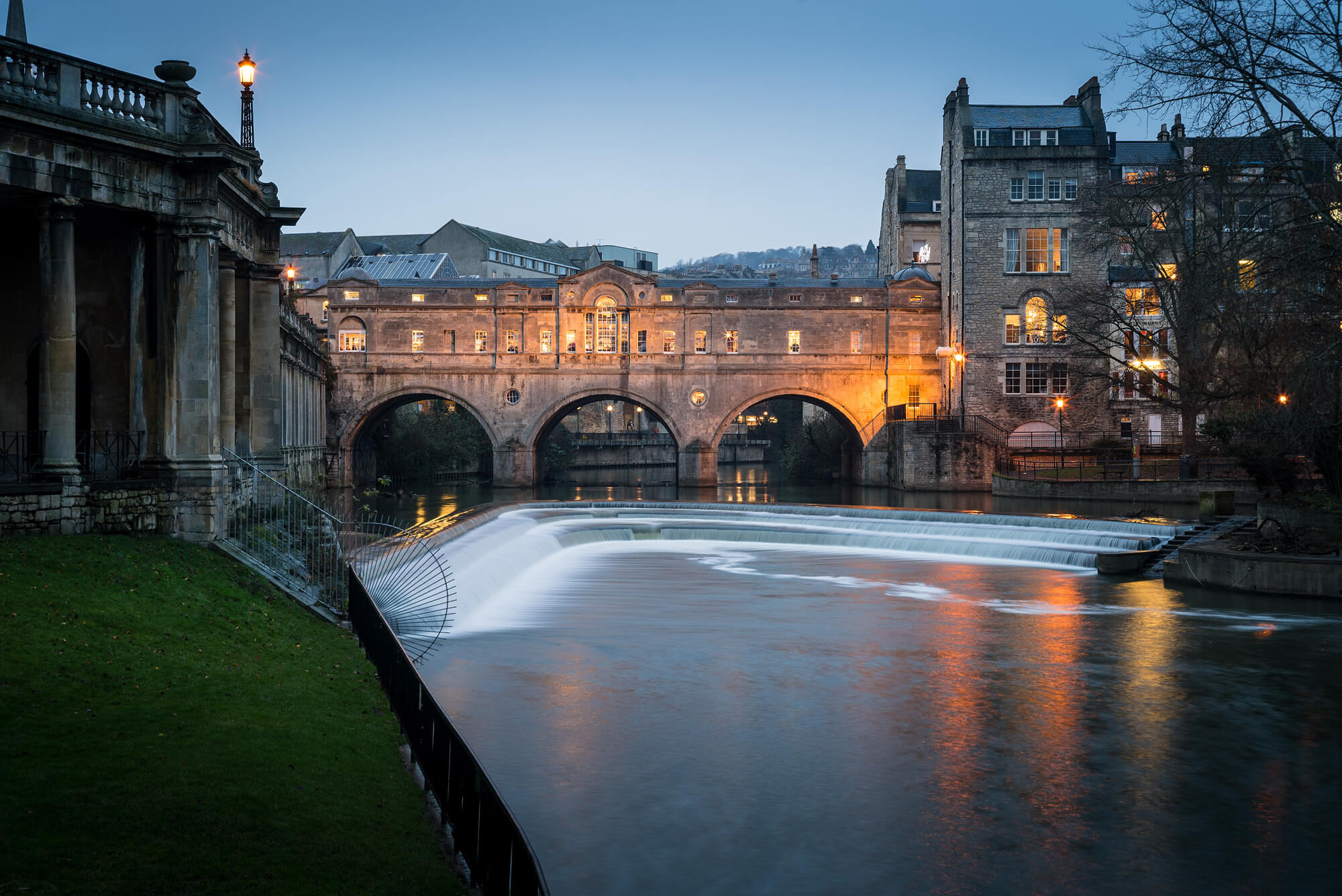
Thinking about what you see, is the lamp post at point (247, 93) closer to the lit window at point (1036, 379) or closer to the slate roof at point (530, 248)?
the lit window at point (1036, 379)

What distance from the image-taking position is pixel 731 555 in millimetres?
28078

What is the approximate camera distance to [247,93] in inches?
688

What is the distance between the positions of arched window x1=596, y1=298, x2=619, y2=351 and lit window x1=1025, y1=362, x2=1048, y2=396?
1943 cm

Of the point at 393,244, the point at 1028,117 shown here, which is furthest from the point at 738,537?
the point at 393,244

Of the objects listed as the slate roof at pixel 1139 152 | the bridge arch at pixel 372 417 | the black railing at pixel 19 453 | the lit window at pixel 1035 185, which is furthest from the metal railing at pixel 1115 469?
the black railing at pixel 19 453

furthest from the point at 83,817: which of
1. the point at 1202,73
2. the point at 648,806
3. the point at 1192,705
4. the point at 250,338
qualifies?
the point at 1202,73

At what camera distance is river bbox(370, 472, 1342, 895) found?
9.09 metres

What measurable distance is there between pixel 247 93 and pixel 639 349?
39398 mm

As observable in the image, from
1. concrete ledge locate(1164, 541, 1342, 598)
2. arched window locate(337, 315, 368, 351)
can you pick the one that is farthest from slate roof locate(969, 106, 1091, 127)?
concrete ledge locate(1164, 541, 1342, 598)

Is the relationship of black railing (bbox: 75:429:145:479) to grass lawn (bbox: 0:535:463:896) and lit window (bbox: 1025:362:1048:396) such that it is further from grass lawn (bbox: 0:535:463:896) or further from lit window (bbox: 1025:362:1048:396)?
lit window (bbox: 1025:362:1048:396)

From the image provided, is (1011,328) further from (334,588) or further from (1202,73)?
(334,588)

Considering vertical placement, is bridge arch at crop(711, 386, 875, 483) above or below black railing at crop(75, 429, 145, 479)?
above

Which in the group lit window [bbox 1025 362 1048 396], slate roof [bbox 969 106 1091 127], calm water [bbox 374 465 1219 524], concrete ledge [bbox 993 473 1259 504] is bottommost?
calm water [bbox 374 465 1219 524]

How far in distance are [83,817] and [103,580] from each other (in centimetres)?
542
